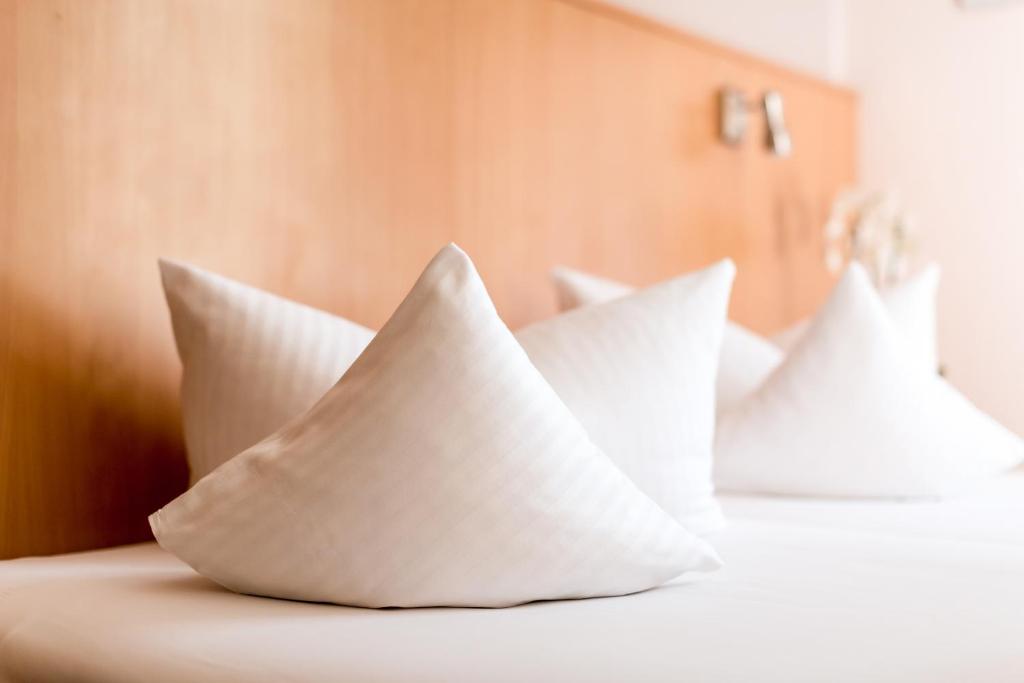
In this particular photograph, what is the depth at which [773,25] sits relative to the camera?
3.24 meters

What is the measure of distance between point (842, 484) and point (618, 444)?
1.88 ft

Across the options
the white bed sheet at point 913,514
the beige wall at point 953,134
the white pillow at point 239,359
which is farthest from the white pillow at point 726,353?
the beige wall at point 953,134

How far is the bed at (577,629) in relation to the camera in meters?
0.87

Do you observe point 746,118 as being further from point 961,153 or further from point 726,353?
point 726,353

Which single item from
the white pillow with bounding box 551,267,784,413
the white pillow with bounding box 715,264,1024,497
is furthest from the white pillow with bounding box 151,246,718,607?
the white pillow with bounding box 551,267,784,413

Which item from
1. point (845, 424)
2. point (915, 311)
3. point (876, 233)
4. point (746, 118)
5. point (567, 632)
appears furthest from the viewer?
point (876, 233)

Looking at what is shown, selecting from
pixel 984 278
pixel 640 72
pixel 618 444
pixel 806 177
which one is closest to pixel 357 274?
pixel 618 444

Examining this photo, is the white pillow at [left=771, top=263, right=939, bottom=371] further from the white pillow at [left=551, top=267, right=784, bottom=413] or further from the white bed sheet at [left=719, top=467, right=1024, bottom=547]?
the white bed sheet at [left=719, top=467, right=1024, bottom=547]

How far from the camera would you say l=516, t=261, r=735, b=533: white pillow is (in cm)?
147

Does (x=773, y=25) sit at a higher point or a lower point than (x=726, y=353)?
higher

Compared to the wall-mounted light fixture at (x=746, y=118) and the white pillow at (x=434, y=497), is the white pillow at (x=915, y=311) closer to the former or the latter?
the wall-mounted light fixture at (x=746, y=118)

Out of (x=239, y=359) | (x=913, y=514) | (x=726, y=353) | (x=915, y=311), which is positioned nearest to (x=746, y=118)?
(x=915, y=311)

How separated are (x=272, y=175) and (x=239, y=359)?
451 millimetres

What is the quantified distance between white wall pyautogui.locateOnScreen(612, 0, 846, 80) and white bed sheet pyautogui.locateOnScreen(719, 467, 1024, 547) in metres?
1.28
